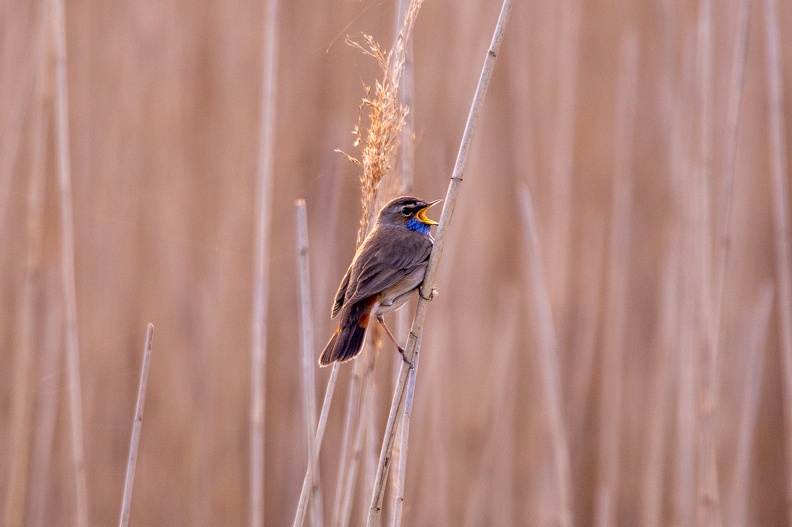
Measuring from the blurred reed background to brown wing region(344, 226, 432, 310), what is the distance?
0.73 metres

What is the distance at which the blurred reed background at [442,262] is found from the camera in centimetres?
310

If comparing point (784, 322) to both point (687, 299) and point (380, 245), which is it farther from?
point (380, 245)

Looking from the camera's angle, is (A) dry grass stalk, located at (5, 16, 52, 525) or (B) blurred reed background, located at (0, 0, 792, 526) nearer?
(A) dry grass stalk, located at (5, 16, 52, 525)

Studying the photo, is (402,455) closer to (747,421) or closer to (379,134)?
(379,134)

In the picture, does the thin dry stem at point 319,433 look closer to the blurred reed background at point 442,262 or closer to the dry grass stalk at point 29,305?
the blurred reed background at point 442,262

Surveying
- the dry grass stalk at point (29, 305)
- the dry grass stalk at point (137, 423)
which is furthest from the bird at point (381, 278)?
the dry grass stalk at point (29, 305)

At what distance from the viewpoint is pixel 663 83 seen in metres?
3.17

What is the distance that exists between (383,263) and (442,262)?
1.22 metres

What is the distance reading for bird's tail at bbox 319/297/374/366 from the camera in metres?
1.88

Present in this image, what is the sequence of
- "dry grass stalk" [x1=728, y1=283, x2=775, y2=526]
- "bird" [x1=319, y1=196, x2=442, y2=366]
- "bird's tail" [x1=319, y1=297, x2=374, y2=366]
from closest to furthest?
"bird's tail" [x1=319, y1=297, x2=374, y2=366]
"bird" [x1=319, y1=196, x2=442, y2=366]
"dry grass stalk" [x1=728, y1=283, x2=775, y2=526]

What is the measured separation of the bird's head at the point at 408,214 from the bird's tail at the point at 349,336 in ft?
0.89

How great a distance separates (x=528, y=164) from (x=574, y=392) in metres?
0.95

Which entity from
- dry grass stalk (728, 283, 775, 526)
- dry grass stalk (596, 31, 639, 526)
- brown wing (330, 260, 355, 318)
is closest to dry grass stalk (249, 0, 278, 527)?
brown wing (330, 260, 355, 318)

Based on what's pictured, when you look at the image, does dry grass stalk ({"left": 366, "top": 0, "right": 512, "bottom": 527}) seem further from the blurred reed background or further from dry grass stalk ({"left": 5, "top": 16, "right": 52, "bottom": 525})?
dry grass stalk ({"left": 5, "top": 16, "right": 52, "bottom": 525})
